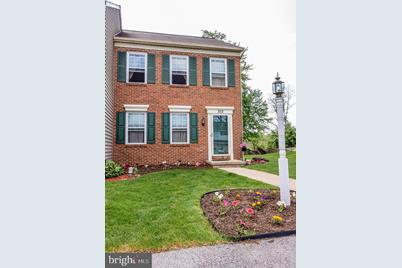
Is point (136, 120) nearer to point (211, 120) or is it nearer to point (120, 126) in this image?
point (120, 126)

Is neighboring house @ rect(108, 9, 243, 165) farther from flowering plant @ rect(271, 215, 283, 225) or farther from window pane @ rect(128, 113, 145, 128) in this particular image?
flowering plant @ rect(271, 215, 283, 225)

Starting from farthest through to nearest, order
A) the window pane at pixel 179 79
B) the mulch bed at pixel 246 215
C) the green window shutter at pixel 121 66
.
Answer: the window pane at pixel 179 79
the green window shutter at pixel 121 66
the mulch bed at pixel 246 215

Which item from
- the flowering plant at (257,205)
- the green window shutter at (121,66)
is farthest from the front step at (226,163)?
the flowering plant at (257,205)

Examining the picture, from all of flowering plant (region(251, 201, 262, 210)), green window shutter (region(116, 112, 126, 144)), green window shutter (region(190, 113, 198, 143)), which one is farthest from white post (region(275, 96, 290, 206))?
green window shutter (region(116, 112, 126, 144))

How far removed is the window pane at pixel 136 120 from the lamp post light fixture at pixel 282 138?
4.41 meters

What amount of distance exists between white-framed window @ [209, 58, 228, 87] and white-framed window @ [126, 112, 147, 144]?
2.47 metres

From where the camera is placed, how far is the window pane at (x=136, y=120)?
602cm

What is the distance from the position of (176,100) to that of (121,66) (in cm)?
179

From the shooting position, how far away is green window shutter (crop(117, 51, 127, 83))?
20.0 feet

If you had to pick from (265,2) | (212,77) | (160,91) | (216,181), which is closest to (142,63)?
(160,91)

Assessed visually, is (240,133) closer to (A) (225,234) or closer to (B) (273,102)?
(B) (273,102)

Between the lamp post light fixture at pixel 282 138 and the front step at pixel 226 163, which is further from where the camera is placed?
the front step at pixel 226 163

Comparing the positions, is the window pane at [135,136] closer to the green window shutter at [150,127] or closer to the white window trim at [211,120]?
the green window shutter at [150,127]

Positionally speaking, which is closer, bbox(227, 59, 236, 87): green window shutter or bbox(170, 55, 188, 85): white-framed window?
bbox(170, 55, 188, 85): white-framed window
